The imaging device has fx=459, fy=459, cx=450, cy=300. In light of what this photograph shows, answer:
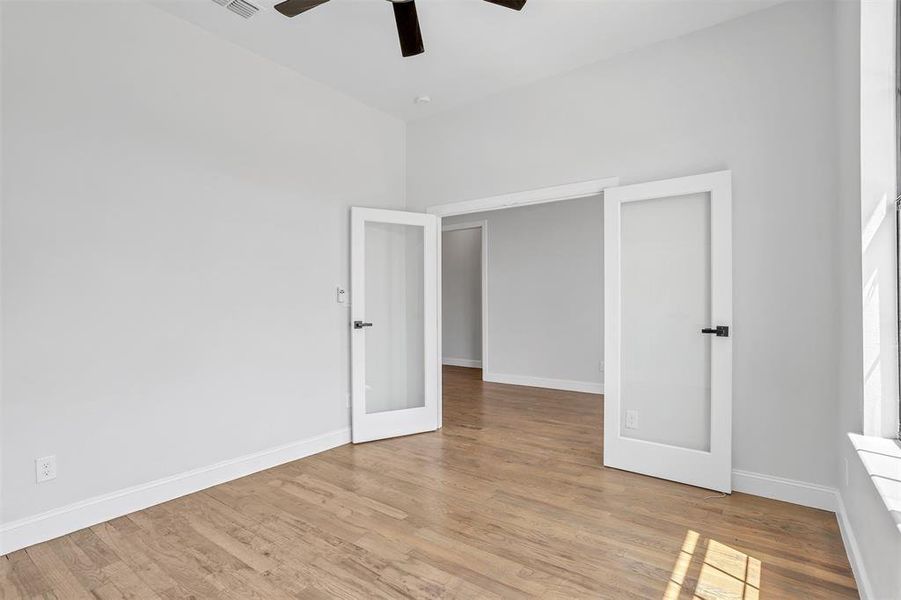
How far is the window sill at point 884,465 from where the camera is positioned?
1449 mm

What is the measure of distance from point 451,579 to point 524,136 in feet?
10.7

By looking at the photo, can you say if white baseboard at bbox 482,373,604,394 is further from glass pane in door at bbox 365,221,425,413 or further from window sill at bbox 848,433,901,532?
window sill at bbox 848,433,901,532

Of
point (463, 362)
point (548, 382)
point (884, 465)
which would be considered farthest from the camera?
point (463, 362)

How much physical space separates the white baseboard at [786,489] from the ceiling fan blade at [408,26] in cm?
331

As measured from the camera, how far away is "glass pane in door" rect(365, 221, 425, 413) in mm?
4211

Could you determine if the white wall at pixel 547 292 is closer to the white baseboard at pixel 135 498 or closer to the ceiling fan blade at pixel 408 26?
the white baseboard at pixel 135 498

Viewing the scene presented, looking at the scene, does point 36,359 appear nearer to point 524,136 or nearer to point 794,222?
point 524,136

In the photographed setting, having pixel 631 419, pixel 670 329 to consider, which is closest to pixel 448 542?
pixel 631 419

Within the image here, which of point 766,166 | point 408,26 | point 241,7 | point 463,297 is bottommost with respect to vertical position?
point 463,297

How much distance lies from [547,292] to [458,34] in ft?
12.8

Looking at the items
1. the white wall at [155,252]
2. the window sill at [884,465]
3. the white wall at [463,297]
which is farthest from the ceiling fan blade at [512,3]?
the white wall at [463,297]

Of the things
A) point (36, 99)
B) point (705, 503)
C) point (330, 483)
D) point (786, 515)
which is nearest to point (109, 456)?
point (330, 483)

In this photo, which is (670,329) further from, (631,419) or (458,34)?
(458,34)

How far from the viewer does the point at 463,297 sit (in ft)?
27.3
